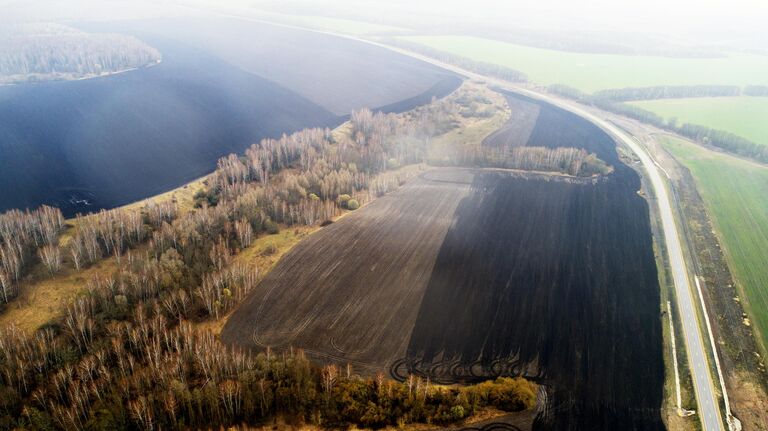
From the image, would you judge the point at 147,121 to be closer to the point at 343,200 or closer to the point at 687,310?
the point at 343,200

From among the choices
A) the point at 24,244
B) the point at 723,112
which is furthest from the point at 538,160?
the point at 24,244

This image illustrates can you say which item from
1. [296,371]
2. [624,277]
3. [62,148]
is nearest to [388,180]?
[624,277]

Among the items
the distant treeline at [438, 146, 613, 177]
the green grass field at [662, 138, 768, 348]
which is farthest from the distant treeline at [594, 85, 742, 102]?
the distant treeline at [438, 146, 613, 177]

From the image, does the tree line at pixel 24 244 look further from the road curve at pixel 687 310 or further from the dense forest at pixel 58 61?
the dense forest at pixel 58 61

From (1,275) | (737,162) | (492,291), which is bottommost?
(1,275)

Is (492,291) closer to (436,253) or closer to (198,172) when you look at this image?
Result: (436,253)

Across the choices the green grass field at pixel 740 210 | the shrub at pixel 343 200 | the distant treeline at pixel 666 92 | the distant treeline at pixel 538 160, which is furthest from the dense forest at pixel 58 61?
the green grass field at pixel 740 210

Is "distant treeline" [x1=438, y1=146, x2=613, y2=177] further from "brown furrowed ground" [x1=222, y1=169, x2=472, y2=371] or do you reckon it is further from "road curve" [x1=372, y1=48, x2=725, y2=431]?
"brown furrowed ground" [x1=222, y1=169, x2=472, y2=371]
